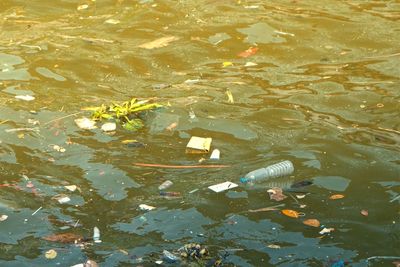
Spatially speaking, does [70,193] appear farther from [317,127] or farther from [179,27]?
[179,27]

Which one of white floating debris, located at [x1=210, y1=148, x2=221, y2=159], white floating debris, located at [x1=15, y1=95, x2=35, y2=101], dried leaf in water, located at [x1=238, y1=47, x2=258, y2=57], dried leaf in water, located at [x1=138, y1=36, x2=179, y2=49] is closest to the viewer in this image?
white floating debris, located at [x1=210, y1=148, x2=221, y2=159]

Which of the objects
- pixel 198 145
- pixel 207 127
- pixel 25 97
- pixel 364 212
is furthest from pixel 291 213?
pixel 25 97

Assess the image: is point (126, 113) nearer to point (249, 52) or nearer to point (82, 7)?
point (249, 52)

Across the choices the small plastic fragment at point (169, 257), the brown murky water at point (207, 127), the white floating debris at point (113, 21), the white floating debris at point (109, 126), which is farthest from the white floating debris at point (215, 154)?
the white floating debris at point (113, 21)

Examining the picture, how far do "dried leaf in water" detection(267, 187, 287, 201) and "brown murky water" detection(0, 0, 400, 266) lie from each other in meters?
0.06

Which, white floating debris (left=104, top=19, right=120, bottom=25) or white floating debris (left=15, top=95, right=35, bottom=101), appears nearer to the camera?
white floating debris (left=15, top=95, right=35, bottom=101)

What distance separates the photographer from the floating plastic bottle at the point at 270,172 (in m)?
3.94

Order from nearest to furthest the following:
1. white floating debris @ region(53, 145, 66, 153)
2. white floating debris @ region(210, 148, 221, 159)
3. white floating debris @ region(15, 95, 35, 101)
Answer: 1. white floating debris @ region(210, 148, 221, 159)
2. white floating debris @ region(53, 145, 66, 153)
3. white floating debris @ region(15, 95, 35, 101)

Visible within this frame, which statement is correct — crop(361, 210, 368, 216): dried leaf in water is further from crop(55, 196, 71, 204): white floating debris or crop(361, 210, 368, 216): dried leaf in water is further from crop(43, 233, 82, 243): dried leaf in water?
crop(55, 196, 71, 204): white floating debris

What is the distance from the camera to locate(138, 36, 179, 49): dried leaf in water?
6443 millimetres

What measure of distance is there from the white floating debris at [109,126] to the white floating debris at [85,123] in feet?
0.26

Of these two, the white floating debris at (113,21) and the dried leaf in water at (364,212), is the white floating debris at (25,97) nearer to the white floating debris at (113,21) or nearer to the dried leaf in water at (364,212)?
the white floating debris at (113,21)

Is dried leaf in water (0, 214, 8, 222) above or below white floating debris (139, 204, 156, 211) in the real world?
below

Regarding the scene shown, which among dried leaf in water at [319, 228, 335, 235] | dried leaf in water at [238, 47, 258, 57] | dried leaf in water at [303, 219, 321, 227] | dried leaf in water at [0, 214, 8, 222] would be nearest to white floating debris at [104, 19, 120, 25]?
dried leaf in water at [238, 47, 258, 57]
